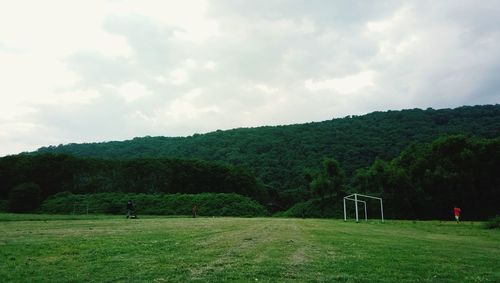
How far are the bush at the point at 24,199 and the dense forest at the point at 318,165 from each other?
1332cm

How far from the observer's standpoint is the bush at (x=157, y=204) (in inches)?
3132

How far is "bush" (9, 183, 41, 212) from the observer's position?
80688 mm

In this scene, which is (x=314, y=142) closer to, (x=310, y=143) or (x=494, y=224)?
(x=310, y=143)

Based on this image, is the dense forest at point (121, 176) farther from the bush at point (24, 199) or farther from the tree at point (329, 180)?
the tree at point (329, 180)

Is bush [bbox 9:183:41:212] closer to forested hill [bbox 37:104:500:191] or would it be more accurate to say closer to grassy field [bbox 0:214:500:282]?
forested hill [bbox 37:104:500:191]

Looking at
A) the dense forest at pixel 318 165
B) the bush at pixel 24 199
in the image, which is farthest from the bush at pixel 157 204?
the dense forest at pixel 318 165

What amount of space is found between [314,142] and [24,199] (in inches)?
2983

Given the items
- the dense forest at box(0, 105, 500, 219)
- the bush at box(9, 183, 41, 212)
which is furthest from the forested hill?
the bush at box(9, 183, 41, 212)

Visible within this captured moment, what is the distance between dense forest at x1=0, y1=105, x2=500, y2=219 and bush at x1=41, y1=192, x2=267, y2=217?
1234cm

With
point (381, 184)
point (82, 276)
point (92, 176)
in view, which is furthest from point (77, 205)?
point (82, 276)

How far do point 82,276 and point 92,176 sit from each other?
9767cm

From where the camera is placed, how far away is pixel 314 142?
12425cm

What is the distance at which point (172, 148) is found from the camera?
472 ft

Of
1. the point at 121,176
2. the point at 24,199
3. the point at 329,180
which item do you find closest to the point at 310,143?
the point at 329,180
